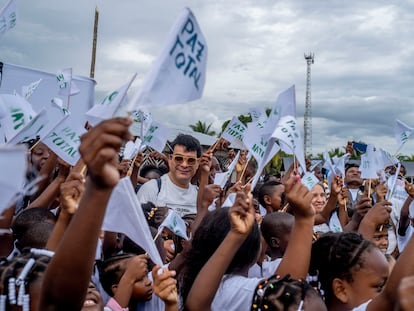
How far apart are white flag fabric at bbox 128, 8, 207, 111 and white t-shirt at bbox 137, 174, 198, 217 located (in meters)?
3.59

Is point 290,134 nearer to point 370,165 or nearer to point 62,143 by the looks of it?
point 62,143

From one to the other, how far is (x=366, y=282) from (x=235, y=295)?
2.31 feet

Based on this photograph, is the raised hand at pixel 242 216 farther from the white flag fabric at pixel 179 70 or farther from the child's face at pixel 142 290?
the child's face at pixel 142 290

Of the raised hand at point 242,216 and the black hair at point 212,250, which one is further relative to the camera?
the black hair at point 212,250

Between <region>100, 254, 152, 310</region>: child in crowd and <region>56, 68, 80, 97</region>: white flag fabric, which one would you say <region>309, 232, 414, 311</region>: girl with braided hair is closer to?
<region>100, 254, 152, 310</region>: child in crowd

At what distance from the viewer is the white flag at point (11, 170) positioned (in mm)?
1498

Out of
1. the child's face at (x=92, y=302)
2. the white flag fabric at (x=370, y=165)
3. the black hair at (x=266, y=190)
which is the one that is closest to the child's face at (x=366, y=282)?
the child's face at (x=92, y=302)

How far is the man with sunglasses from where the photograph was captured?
5.61 meters

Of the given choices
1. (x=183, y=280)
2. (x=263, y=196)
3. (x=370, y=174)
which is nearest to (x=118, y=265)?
(x=183, y=280)

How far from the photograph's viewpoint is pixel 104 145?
1.64 meters

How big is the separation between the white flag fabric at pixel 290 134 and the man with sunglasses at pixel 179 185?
2504 mm

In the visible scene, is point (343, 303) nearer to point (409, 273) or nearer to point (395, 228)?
point (409, 273)

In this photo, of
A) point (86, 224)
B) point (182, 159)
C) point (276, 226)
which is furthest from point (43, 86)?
point (86, 224)

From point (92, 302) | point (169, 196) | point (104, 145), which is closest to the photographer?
point (104, 145)
